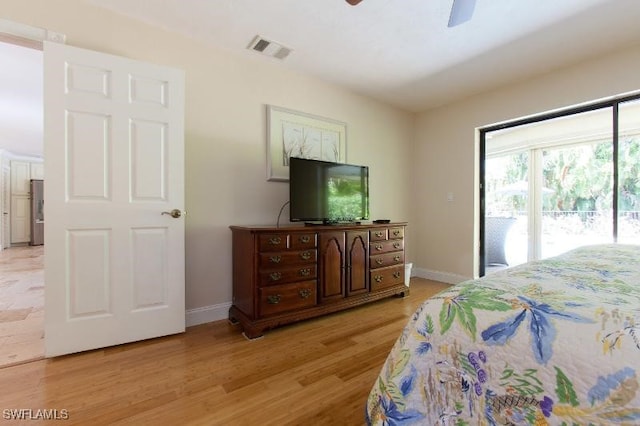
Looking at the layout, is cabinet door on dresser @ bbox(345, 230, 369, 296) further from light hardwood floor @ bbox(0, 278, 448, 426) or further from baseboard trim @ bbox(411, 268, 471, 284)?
baseboard trim @ bbox(411, 268, 471, 284)

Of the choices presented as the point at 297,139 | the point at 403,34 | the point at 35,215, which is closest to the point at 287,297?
the point at 297,139

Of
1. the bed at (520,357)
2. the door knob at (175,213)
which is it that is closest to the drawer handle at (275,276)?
the door knob at (175,213)

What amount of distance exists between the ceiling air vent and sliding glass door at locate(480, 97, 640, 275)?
103 inches

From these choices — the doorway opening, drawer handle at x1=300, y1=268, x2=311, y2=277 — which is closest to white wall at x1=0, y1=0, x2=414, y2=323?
the doorway opening

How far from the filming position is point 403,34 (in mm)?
2275

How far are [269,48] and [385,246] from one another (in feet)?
7.09

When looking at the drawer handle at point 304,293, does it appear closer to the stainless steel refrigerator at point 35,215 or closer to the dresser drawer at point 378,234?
the dresser drawer at point 378,234

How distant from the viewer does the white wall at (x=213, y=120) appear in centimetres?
202

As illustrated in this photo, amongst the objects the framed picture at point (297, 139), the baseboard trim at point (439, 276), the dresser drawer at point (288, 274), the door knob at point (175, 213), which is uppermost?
the framed picture at point (297, 139)

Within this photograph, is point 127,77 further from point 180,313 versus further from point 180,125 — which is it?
point 180,313

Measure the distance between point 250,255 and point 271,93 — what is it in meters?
1.60

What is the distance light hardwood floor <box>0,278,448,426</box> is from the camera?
1282mm

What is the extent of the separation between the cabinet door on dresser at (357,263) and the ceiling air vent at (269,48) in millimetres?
1737

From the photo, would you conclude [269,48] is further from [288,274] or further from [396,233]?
[396,233]
